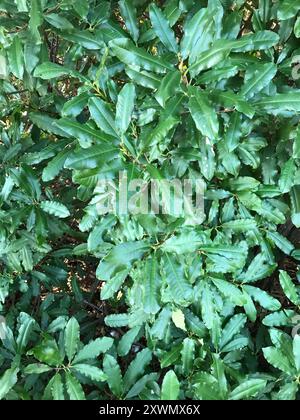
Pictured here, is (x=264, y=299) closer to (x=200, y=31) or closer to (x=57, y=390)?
(x=57, y=390)

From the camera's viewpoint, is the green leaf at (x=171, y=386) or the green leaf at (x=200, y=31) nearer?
the green leaf at (x=200, y=31)

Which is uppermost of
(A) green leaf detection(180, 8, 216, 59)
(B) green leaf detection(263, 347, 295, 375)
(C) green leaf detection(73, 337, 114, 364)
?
(A) green leaf detection(180, 8, 216, 59)

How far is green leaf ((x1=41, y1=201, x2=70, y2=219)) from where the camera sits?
1.76m

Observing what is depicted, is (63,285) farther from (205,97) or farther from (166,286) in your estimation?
(205,97)

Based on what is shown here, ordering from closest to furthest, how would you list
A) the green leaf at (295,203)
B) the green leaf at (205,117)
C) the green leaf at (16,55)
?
the green leaf at (205,117)
the green leaf at (16,55)
the green leaf at (295,203)

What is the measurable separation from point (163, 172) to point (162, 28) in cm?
44

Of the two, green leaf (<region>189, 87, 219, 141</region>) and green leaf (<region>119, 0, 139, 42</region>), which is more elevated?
green leaf (<region>119, 0, 139, 42</region>)

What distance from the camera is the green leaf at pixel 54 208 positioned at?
1.76 m

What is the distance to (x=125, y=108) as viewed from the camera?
1.32 m

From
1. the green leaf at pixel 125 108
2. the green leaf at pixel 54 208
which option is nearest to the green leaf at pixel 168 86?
the green leaf at pixel 125 108

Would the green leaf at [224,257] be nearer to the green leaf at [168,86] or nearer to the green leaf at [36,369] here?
the green leaf at [168,86]

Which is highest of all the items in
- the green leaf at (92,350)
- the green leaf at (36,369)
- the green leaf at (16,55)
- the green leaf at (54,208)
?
the green leaf at (16,55)

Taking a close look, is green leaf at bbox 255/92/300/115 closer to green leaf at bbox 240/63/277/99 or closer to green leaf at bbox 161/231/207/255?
green leaf at bbox 240/63/277/99

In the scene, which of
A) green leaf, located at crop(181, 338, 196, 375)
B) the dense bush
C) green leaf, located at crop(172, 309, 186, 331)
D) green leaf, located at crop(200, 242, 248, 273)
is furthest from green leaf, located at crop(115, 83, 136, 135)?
green leaf, located at crop(181, 338, 196, 375)
